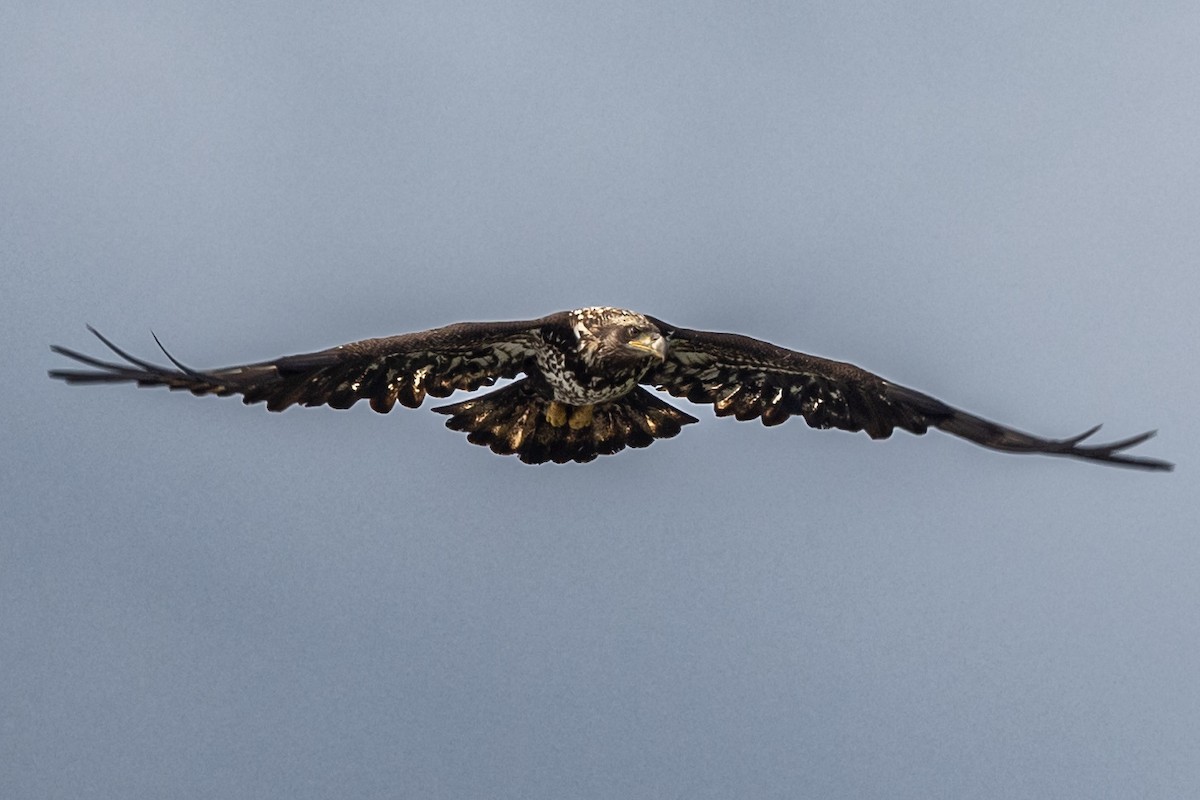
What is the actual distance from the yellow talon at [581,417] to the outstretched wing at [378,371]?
0.77 metres

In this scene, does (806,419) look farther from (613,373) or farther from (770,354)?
(613,373)

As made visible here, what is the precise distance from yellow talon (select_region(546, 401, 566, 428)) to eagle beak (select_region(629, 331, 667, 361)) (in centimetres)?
148

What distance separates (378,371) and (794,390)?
14.0ft

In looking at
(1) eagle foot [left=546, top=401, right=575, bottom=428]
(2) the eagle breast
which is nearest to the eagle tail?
(1) eagle foot [left=546, top=401, right=575, bottom=428]

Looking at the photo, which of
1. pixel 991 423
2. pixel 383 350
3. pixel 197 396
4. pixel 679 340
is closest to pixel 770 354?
pixel 679 340

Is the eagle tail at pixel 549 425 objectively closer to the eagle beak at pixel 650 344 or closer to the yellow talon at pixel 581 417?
the yellow talon at pixel 581 417

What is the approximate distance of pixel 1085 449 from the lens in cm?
1638

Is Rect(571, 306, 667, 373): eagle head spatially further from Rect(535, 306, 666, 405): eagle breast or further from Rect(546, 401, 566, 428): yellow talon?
Rect(546, 401, 566, 428): yellow talon

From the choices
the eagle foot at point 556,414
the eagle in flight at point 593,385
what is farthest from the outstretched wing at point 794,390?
the eagle foot at point 556,414

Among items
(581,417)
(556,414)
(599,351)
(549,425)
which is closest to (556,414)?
(556,414)

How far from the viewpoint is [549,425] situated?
18422mm

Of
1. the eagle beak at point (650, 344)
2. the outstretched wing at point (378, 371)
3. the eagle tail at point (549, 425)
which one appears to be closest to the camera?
the outstretched wing at point (378, 371)

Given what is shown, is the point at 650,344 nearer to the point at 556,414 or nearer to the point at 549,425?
the point at 556,414

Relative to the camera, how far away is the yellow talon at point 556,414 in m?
18.3
